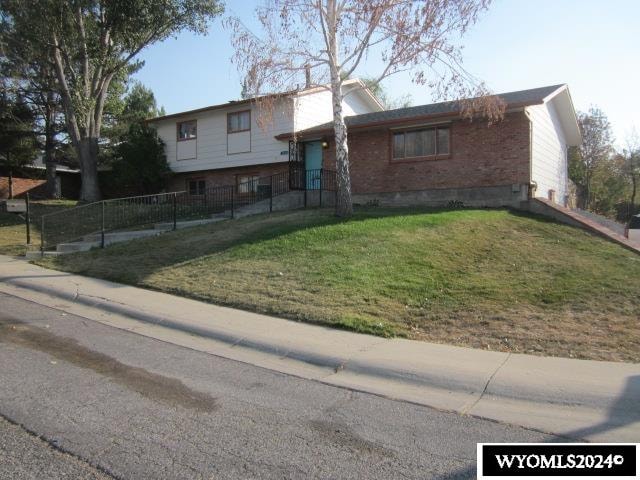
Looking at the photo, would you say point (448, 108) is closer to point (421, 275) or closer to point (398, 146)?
point (398, 146)

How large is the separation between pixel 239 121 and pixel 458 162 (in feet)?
35.0

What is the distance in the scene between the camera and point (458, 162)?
59.3 feet

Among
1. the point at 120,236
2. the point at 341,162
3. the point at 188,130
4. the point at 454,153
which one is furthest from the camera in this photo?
the point at 188,130

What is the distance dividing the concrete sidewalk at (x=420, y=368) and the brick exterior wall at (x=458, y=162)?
11.8 metres

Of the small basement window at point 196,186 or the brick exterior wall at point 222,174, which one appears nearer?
the brick exterior wall at point 222,174

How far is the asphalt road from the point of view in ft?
11.8

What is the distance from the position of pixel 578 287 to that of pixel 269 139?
1626 centimetres

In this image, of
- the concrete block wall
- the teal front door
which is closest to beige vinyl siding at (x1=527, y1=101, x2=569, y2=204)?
the concrete block wall

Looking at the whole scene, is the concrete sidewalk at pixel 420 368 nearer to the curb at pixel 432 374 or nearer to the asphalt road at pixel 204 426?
the curb at pixel 432 374

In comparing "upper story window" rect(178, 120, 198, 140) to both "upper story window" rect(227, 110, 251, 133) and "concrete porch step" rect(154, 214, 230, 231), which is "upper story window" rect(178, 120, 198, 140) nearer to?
"upper story window" rect(227, 110, 251, 133)

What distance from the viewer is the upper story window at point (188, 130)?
25516 mm

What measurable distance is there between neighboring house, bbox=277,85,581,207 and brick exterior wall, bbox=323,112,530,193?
3 centimetres

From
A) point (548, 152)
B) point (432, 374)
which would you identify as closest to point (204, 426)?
point (432, 374)

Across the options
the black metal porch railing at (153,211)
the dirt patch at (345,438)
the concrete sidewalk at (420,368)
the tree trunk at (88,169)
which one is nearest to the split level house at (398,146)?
the black metal porch railing at (153,211)
